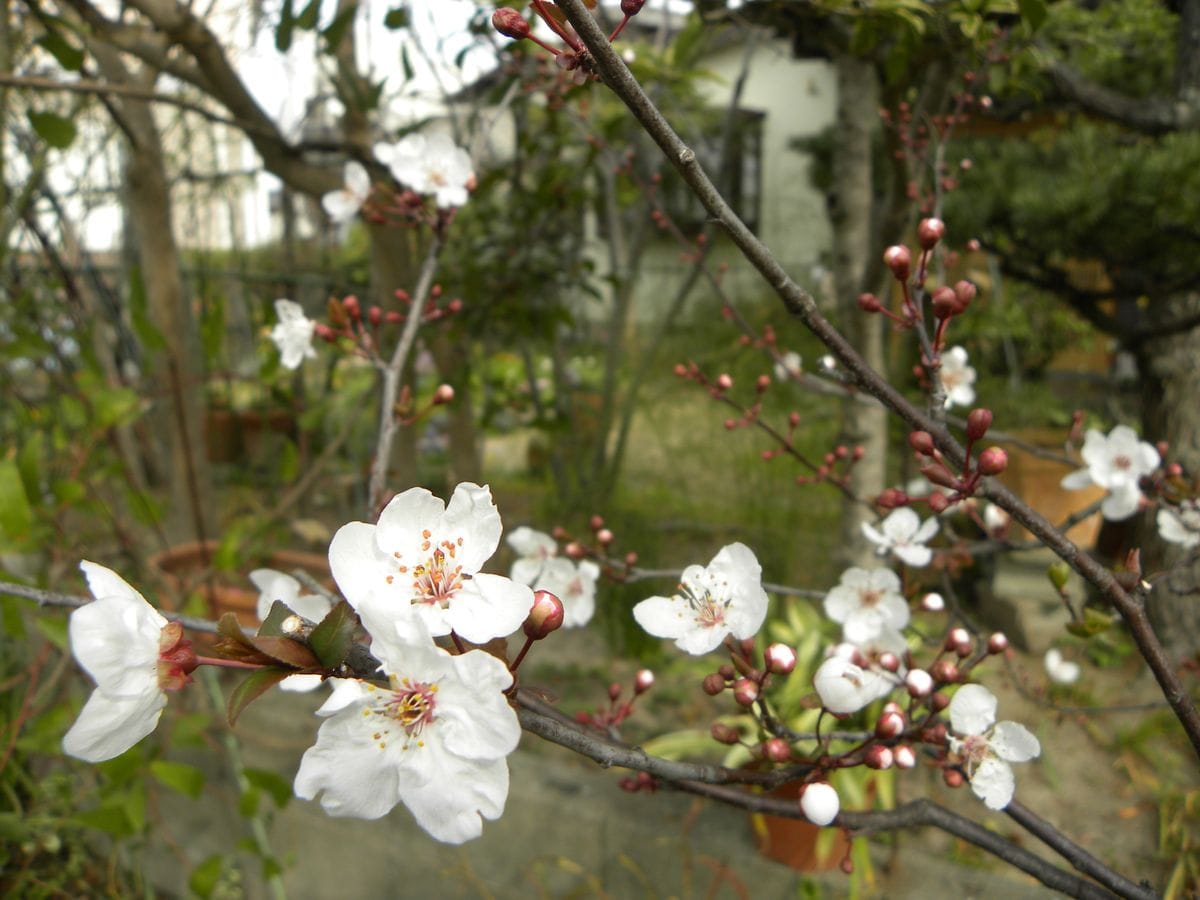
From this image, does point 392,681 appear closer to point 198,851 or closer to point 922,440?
point 922,440

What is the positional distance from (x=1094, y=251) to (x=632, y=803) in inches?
71.1

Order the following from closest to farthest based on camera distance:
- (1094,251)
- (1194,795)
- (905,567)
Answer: (905,567) < (1194,795) < (1094,251)

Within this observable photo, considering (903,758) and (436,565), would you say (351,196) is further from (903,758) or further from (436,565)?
(903,758)

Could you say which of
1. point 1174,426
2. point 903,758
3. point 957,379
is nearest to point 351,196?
point 957,379

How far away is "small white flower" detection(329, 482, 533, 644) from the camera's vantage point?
504 millimetres

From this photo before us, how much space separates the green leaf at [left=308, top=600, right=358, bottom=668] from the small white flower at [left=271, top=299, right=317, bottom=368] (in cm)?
100

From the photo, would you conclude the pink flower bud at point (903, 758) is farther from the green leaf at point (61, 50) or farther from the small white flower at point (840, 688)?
the green leaf at point (61, 50)

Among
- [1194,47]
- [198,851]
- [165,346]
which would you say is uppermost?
[1194,47]

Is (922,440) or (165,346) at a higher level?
(922,440)

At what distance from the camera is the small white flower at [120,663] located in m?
0.42

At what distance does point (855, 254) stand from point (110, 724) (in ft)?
6.13

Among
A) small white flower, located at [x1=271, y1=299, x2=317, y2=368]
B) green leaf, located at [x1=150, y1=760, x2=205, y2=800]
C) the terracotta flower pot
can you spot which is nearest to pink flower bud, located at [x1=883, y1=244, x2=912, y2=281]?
small white flower, located at [x1=271, y1=299, x2=317, y2=368]

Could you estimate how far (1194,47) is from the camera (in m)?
1.94

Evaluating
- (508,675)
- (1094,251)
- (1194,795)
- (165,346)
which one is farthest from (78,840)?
(1094,251)
